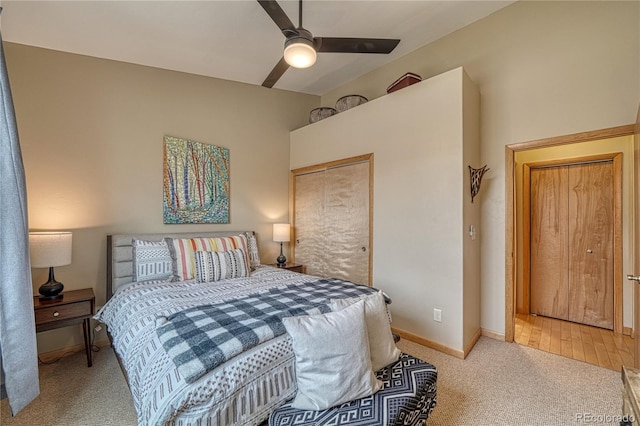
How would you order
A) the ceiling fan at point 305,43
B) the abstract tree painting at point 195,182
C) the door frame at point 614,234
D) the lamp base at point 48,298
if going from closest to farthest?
the ceiling fan at point 305,43 → the lamp base at point 48,298 → the door frame at point 614,234 → the abstract tree painting at point 195,182

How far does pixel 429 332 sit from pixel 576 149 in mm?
2982

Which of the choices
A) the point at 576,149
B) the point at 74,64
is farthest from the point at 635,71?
the point at 74,64

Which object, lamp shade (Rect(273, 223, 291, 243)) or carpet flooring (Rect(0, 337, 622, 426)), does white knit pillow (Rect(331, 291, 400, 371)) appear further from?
lamp shade (Rect(273, 223, 291, 243))

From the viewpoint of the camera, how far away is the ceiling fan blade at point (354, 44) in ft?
7.11

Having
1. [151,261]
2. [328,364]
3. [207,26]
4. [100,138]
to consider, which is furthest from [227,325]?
[207,26]

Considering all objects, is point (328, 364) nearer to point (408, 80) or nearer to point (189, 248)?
point (189, 248)

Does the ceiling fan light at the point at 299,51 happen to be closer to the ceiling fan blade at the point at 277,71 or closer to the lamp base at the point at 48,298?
the ceiling fan blade at the point at 277,71

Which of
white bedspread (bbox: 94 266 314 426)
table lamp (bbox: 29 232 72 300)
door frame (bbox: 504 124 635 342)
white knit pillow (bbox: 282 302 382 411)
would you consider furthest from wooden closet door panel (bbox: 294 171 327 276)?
table lamp (bbox: 29 232 72 300)

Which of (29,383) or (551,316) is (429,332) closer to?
(551,316)

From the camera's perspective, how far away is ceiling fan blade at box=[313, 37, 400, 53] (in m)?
2.17

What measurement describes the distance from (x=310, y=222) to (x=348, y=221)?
0.72 metres

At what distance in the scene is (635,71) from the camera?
230 centimetres

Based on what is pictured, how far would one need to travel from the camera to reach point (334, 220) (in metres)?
3.83

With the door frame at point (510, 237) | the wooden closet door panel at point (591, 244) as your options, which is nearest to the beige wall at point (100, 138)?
Answer: the door frame at point (510, 237)
